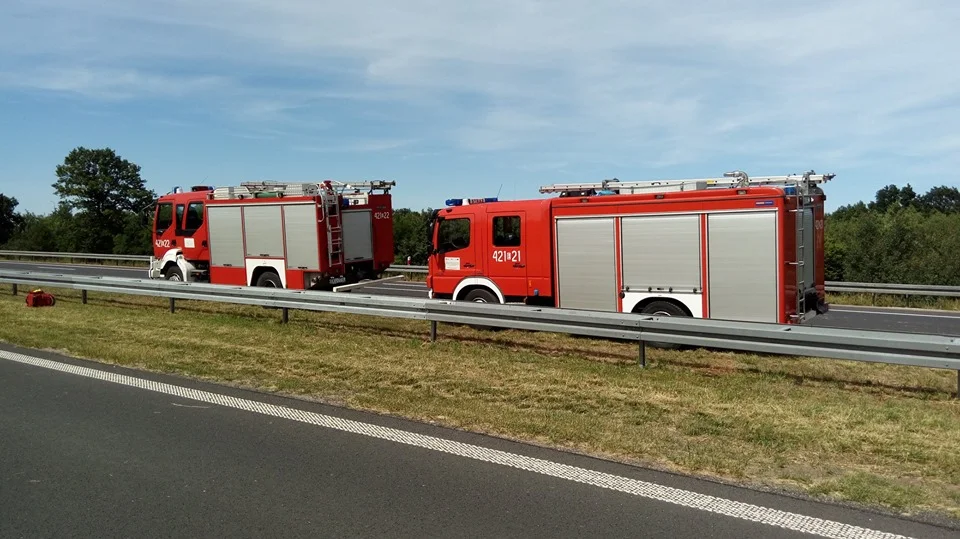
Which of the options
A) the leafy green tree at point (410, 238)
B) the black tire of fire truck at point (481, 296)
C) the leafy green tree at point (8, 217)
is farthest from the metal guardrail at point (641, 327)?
the leafy green tree at point (8, 217)

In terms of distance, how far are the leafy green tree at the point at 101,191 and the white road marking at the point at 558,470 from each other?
189 ft

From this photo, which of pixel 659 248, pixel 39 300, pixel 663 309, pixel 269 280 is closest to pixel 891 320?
pixel 663 309

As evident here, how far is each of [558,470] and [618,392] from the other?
94.3 inches

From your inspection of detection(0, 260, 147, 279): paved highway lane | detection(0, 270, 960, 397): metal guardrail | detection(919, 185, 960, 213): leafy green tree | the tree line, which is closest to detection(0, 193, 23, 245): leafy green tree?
the tree line

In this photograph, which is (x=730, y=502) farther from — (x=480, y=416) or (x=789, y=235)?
(x=789, y=235)

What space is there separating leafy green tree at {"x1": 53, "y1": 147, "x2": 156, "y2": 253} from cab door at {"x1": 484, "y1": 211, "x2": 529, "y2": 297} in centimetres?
5350

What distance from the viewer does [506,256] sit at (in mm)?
13023

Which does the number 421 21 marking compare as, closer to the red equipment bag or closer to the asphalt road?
the asphalt road

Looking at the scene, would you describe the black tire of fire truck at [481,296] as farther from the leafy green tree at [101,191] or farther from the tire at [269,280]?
the leafy green tree at [101,191]

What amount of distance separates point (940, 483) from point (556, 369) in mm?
4327

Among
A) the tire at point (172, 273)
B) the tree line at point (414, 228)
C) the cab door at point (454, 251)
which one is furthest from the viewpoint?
the tree line at point (414, 228)

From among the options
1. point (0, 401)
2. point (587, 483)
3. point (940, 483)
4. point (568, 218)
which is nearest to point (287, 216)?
point (568, 218)

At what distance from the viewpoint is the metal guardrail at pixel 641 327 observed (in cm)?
700

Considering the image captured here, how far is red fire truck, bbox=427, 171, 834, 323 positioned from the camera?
10281 mm
